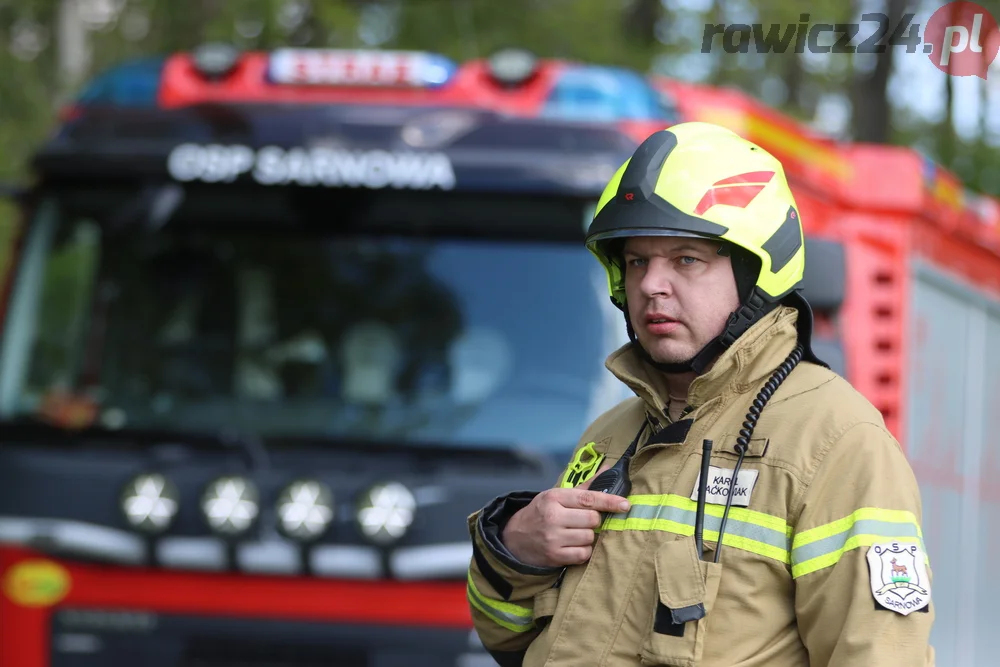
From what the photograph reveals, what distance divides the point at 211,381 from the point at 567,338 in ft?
4.18

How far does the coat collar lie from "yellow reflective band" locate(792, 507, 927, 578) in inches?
12.4

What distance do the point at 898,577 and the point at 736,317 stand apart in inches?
22.2

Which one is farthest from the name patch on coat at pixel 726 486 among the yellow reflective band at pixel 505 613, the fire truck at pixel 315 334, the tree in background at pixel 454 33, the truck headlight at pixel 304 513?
the tree in background at pixel 454 33

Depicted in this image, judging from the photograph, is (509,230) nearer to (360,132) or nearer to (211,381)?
(360,132)

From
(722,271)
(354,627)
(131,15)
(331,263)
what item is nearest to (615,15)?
(131,15)

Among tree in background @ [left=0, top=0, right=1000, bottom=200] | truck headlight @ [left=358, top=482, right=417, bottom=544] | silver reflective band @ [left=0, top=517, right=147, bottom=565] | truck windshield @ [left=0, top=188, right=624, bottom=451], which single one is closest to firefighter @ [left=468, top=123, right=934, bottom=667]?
truck headlight @ [left=358, top=482, right=417, bottom=544]

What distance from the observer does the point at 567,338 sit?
5.04 metres

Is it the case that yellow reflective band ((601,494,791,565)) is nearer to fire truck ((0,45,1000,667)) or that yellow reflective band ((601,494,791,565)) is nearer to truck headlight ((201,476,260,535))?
fire truck ((0,45,1000,667))

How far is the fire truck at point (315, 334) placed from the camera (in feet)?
15.4

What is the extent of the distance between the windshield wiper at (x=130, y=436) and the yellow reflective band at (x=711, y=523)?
8.08ft

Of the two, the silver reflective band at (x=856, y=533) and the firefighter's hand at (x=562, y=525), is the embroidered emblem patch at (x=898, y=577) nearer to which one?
the silver reflective band at (x=856, y=533)

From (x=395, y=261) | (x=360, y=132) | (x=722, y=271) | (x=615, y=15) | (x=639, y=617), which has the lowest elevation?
(x=639, y=617)

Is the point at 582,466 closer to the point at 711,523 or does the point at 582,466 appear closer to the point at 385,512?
the point at 711,523

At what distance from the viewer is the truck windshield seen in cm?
500
